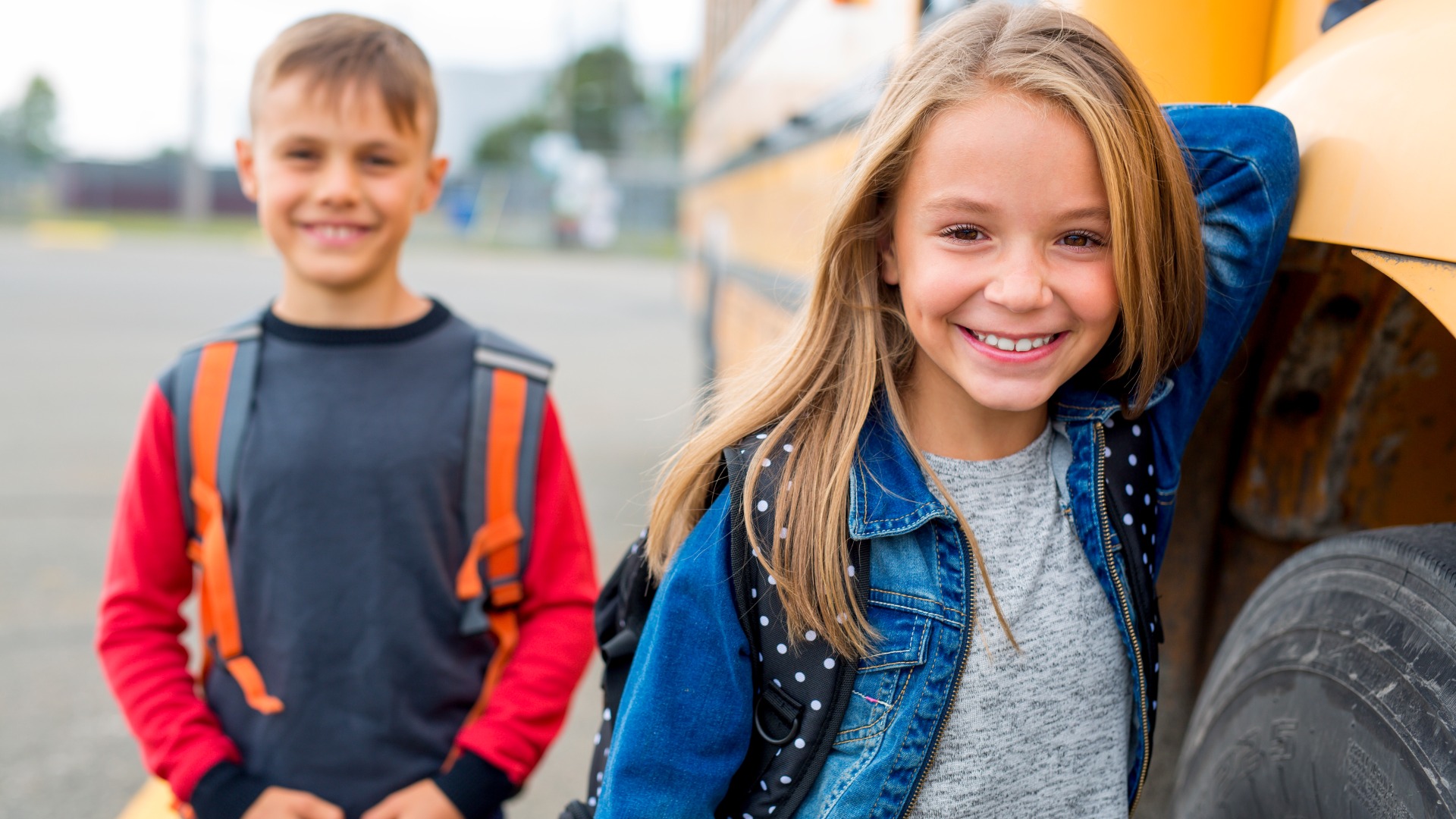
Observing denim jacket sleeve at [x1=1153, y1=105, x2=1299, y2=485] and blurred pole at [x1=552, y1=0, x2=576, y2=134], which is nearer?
denim jacket sleeve at [x1=1153, y1=105, x2=1299, y2=485]

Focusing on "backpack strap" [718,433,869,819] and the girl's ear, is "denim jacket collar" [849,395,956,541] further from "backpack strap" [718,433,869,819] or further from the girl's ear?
the girl's ear

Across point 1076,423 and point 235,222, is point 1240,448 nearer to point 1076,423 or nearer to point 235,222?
point 1076,423

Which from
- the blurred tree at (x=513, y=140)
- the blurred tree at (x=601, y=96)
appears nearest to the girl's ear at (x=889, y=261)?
the blurred tree at (x=601, y=96)

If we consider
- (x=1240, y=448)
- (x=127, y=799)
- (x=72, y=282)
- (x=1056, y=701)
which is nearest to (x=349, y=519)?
(x=1056, y=701)

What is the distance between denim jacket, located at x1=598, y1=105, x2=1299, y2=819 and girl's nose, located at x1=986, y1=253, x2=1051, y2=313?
0.17 meters

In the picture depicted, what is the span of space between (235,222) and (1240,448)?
30.3m

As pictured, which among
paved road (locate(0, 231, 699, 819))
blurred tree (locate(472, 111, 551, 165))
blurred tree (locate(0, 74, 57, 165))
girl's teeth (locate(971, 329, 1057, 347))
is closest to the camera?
girl's teeth (locate(971, 329, 1057, 347))

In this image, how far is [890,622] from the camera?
114 cm

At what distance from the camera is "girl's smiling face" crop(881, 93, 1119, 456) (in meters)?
1.11

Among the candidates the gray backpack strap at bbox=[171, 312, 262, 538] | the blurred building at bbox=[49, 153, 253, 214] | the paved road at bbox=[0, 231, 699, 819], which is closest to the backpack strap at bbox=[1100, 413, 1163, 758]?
the paved road at bbox=[0, 231, 699, 819]

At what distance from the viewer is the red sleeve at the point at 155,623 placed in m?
1.51

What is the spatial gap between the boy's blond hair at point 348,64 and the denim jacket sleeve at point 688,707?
0.89 m

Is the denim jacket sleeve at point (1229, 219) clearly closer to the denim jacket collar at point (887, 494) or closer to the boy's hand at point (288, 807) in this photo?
the denim jacket collar at point (887, 494)

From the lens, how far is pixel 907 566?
1.15m
